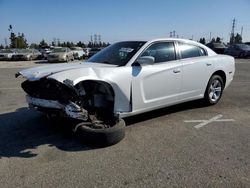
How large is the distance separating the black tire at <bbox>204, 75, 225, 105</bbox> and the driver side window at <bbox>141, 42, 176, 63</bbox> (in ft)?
4.59

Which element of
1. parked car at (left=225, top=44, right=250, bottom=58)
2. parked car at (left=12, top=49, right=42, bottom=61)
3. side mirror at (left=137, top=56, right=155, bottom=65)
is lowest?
parked car at (left=12, top=49, right=42, bottom=61)

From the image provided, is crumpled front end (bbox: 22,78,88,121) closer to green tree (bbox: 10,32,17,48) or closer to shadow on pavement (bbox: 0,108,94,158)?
shadow on pavement (bbox: 0,108,94,158)

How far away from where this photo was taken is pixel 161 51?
19.3ft

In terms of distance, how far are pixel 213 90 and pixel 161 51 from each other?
199 cm

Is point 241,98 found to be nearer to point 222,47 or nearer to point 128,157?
point 128,157

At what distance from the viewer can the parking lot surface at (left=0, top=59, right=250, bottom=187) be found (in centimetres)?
350

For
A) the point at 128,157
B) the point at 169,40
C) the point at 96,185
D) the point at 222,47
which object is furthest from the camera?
the point at 222,47

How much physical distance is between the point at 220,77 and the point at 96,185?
4.82 m

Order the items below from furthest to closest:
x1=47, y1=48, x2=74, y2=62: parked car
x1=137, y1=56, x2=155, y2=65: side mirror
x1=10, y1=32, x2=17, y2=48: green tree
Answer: x1=10, y1=32, x2=17, y2=48: green tree, x1=47, y1=48, x2=74, y2=62: parked car, x1=137, y1=56, x2=155, y2=65: side mirror

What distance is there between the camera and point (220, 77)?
717cm

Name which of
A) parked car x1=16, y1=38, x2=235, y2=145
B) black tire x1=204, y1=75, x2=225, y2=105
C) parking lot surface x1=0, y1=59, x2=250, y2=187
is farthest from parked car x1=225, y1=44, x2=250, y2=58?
parking lot surface x1=0, y1=59, x2=250, y2=187

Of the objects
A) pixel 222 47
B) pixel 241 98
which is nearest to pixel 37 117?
pixel 241 98

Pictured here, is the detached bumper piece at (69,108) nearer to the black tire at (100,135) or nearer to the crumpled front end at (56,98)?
the crumpled front end at (56,98)

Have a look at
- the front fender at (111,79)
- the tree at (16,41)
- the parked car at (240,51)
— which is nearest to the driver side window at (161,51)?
the front fender at (111,79)
